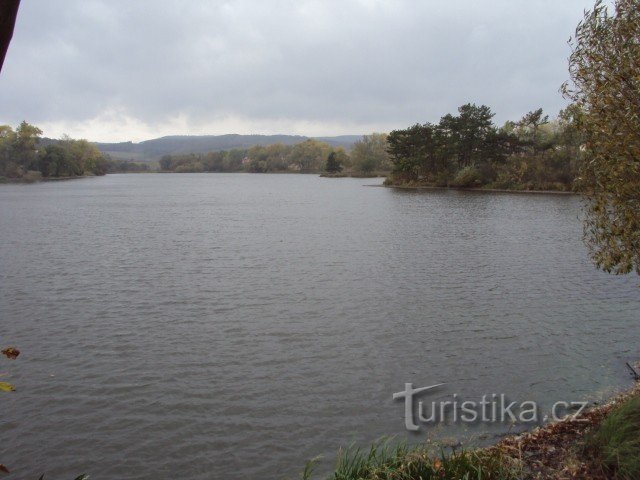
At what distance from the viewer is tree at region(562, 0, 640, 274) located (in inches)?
310

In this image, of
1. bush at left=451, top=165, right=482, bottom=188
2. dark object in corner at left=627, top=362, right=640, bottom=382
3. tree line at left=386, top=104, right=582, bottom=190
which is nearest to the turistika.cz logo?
dark object in corner at left=627, top=362, right=640, bottom=382

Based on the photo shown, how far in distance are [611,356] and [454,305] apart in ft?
16.3

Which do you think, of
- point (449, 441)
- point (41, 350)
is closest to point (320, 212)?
point (41, 350)

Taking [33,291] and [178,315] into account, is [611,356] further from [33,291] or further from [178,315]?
[33,291]

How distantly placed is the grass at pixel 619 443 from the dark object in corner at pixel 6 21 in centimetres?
641

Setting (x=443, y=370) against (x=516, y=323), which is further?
(x=516, y=323)

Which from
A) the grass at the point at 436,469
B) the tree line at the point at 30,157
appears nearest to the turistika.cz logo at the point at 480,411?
the grass at the point at 436,469

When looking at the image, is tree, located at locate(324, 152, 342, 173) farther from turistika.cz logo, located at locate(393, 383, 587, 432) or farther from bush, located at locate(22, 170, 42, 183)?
turistika.cz logo, located at locate(393, 383, 587, 432)

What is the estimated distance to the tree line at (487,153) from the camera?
72.0 m

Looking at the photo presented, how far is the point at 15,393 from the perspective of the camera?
31.5 feet

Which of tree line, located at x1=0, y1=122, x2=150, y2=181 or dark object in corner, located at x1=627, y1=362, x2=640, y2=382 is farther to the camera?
tree line, located at x1=0, y1=122, x2=150, y2=181

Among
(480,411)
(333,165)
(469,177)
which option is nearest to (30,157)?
(333,165)

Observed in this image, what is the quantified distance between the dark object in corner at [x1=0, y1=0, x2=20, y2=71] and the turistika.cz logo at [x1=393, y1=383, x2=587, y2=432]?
7.87 metres

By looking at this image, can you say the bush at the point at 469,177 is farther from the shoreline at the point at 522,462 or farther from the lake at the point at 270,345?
the shoreline at the point at 522,462
